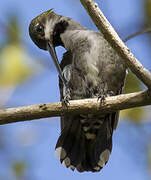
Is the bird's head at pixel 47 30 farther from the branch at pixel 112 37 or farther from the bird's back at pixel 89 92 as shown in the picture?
the branch at pixel 112 37

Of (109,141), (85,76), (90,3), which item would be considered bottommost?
(109,141)

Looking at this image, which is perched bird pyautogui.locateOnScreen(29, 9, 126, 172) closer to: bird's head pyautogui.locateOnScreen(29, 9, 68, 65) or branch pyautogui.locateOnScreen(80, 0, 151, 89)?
bird's head pyautogui.locateOnScreen(29, 9, 68, 65)

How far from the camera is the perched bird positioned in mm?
5152

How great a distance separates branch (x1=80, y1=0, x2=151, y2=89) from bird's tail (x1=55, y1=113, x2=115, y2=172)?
1807 millimetres

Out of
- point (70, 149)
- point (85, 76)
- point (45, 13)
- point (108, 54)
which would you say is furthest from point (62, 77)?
point (45, 13)

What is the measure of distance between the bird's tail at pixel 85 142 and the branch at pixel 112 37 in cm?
181

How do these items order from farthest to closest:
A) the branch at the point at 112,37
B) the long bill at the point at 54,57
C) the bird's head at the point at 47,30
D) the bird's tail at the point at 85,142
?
the bird's head at the point at 47,30 → the bird's tail at the point at 85,142 → the long bill at the point at 54,57 → the branch at the point at 112,37

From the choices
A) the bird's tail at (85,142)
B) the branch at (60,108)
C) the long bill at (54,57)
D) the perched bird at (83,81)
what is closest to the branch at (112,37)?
the branch at (60,108)

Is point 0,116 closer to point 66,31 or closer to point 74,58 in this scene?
point 74,58

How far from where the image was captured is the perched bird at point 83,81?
5.15m

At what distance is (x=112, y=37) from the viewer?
375cm

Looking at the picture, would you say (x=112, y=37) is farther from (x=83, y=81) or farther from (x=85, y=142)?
(x=85, y=142)

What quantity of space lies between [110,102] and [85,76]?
110 cm

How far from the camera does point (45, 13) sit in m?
6.16
